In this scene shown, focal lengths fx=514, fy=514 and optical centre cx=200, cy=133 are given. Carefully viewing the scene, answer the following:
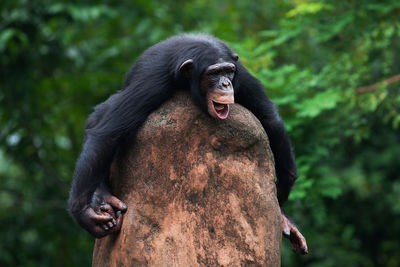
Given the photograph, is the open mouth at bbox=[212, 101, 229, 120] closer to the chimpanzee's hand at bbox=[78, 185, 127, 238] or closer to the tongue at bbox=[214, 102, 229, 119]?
the tongue at bbox=[214, 102, 229, 119]

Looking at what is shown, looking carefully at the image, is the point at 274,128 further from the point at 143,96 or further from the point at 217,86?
the point at 143,96

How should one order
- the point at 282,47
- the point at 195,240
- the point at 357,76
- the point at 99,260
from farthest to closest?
the point at 282,47, the point at 357,76, the point at 99,260, the point at 195,240

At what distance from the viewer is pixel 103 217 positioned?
297cm

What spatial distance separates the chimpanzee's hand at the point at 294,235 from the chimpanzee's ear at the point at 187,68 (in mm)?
1177

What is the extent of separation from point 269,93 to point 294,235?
208cm

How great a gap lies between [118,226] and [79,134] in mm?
4696

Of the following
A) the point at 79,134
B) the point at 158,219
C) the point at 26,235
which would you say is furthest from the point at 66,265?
the point at 158,219

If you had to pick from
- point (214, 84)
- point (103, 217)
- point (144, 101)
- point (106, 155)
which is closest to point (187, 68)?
point (214, 84)

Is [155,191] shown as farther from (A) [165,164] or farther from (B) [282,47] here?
(B) [282,47]

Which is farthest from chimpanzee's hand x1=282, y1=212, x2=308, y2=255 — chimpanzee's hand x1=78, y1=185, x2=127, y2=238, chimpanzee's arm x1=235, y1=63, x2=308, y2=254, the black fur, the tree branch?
the tree branch

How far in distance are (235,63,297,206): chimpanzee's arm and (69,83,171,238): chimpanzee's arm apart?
1.68 ft

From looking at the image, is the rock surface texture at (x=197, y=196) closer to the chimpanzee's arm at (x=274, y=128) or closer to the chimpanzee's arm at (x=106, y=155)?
the chimpanzee's arm at (x=106, y=155)

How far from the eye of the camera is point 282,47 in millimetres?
7285

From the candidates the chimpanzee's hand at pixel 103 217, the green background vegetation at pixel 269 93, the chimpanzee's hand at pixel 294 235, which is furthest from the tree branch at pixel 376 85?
the chimpanzee's hand at pixel 103 217
